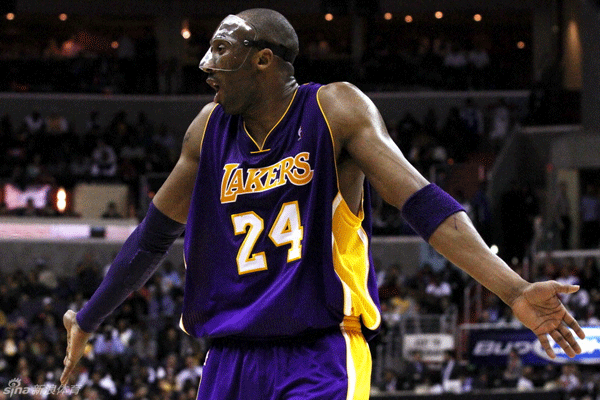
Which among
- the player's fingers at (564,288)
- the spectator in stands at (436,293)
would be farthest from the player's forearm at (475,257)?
the spectator in stands at (436,293)

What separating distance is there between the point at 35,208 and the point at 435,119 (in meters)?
9.74

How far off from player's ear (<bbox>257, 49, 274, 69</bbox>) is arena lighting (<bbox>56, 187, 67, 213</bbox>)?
734 inches

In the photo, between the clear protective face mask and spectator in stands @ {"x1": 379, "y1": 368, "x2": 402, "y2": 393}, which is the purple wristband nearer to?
the clear protective face mask

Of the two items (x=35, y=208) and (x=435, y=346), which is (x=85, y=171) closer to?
(x=35, y=208)

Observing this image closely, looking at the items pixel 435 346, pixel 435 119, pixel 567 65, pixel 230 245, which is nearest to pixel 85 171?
pixel 435 119

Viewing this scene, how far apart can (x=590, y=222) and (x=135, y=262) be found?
18995mm

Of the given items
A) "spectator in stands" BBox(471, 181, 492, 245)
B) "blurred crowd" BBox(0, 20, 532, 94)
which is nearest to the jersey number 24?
"spectator in stands" BBox(471, 181, 492, 245)

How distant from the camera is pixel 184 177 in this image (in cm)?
373

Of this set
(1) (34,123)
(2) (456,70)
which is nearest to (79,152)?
(1) (34,123)

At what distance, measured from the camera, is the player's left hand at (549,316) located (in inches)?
110

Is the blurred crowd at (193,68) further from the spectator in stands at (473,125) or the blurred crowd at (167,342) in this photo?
the blurred crowd at (167,342)

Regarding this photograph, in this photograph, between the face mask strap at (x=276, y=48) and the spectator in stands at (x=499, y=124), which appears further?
the spectator in stands at (x=499, y=124)

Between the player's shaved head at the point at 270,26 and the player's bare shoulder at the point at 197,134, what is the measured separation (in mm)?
382

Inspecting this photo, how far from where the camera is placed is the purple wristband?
309 centimetres
